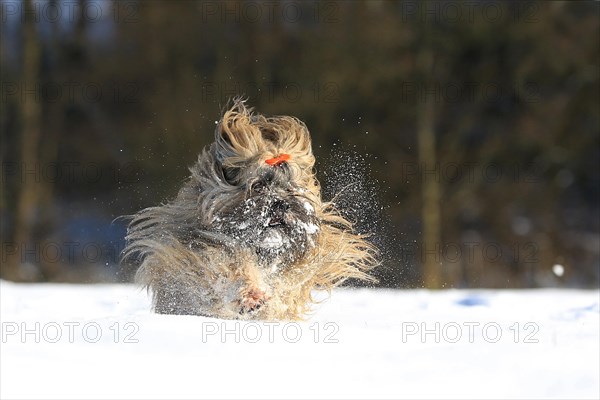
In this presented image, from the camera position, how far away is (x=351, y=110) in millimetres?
15398

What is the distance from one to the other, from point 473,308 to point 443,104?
9993mm

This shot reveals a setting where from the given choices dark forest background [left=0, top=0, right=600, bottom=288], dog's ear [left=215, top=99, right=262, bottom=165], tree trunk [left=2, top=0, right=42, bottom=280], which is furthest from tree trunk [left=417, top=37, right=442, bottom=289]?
dog's ear [left=215, top=99, right=262, bottom=165]

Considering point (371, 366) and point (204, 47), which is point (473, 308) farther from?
point (204, 47)

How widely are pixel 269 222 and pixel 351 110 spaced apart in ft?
35.0

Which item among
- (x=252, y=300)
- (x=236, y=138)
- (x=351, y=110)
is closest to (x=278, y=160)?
(x=236, y=138)

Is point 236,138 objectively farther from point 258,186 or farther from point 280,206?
point 280,206

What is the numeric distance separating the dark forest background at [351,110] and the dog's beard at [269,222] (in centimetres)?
928

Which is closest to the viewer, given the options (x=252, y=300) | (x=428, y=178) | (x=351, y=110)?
(x=252, y=300)

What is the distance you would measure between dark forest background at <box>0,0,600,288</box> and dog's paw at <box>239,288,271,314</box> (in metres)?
9.44

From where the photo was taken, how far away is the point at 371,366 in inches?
134

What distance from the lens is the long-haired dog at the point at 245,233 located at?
493cm

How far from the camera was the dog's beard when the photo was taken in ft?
16.1

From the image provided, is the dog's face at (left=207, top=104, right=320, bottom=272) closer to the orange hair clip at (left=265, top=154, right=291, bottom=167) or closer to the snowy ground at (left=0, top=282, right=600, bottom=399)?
the orange hair clip at (left=265, top=154, right=291, bottom=167)

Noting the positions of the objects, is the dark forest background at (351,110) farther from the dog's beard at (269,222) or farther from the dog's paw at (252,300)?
the dog's paw at (252,300)
